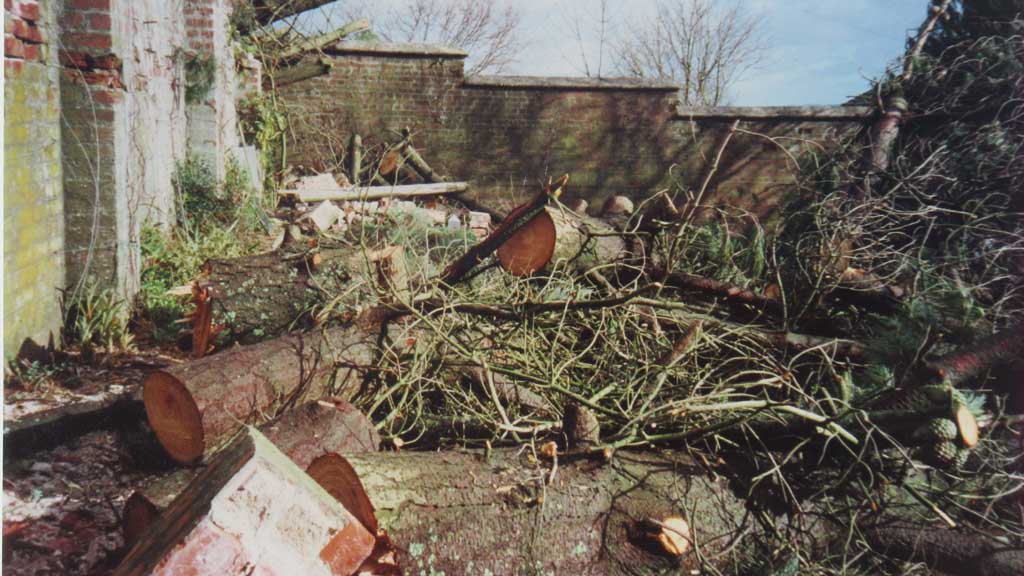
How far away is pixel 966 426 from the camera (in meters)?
2.32

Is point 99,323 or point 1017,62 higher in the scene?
point 1017,62

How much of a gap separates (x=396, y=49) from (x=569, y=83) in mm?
2637

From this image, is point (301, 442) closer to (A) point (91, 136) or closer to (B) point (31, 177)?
(B) point (31, 177)

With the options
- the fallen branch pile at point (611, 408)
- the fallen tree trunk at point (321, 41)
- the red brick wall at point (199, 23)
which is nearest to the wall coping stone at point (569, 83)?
the fallen tree trunk at point (321, 41)

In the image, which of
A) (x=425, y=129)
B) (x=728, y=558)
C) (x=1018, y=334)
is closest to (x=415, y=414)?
(x=728, y=558)

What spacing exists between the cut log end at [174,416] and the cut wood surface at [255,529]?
0.91 m

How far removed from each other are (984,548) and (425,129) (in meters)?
→ 9.29

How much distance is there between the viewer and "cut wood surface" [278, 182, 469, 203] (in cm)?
872

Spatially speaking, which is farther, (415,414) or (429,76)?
(429,76)

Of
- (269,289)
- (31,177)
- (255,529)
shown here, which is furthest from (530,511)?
(31,177)

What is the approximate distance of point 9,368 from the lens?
344 centimetres

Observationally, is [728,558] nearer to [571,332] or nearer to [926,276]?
[571,332]

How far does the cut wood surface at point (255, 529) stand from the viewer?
1.53m

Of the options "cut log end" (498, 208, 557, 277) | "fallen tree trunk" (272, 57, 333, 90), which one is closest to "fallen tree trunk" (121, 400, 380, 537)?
"cut log end" (498, 208, 557, 277)
